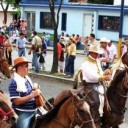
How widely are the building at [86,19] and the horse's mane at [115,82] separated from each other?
26430 millimetres

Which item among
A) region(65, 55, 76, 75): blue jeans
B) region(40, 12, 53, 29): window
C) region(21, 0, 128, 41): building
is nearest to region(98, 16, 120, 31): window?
region(21, 0, 128, 41): building

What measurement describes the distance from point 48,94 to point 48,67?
7.44m

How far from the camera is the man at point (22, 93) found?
24.6ft

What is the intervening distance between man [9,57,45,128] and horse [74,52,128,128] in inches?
102

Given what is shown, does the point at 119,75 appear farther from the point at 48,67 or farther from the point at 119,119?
the point at 48,67

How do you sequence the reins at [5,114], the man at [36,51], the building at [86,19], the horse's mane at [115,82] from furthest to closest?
the building at [86,19] → the man at [36,51] → the horse's mane at [115,82] → the reins at [5,114]

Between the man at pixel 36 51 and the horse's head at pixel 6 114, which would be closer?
the horse's head at pixel 6 114

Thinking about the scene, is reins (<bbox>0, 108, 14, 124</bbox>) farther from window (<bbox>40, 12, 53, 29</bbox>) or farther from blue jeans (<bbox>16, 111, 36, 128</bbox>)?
window (<bbox>40, 12, 53, 29</bbox>)

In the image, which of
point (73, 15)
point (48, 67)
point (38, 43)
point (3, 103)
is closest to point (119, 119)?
point (3, 103)

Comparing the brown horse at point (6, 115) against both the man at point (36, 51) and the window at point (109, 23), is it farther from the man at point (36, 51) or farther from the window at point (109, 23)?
the window at point (109, 23)

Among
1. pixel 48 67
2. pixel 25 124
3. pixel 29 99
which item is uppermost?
pixel 29 99

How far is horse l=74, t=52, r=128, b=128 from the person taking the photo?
33.1 ft

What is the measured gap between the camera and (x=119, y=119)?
10.2 meters

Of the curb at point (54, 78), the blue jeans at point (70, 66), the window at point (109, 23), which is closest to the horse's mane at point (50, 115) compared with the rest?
the curb at point (54, 78)
